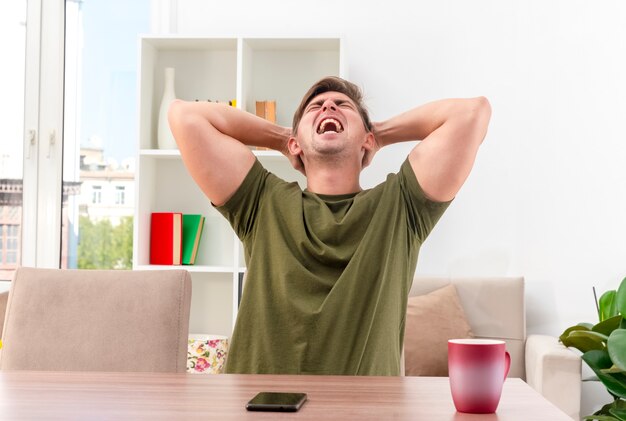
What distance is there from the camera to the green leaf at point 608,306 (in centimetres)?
341

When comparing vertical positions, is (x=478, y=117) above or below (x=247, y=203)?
above

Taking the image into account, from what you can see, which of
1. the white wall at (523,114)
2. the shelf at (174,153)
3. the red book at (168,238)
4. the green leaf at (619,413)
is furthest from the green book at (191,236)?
the green leaf at (619,413)

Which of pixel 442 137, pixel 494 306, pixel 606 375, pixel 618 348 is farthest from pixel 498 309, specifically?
pixel 442 137

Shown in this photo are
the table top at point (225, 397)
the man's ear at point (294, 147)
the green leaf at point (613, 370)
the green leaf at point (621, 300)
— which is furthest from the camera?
the green leaf at point (621, 300)

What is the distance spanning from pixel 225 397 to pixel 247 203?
2.93ft

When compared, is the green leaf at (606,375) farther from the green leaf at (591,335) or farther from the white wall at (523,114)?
the white wall at (523,114)

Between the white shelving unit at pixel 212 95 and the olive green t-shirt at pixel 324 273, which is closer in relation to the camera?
the olive green t-shirt at pixel 324 273

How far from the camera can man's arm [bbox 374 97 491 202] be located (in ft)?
6.55

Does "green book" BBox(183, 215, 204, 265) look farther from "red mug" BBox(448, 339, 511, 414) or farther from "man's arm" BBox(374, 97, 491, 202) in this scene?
"red mug" BBox(448, 339, 511, 414)

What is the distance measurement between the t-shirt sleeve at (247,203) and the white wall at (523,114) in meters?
1.93

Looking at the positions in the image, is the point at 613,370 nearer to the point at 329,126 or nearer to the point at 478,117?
the point at 478,117

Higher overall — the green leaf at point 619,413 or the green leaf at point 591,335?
the green leaf at point 591,335

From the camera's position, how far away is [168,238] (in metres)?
3.88

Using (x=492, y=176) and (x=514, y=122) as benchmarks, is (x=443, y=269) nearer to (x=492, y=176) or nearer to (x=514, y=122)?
(x=492, y=176)
